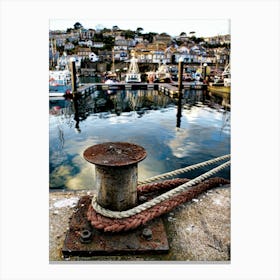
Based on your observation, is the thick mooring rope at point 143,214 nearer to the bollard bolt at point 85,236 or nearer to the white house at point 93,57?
the bollard bolt at point 85,236

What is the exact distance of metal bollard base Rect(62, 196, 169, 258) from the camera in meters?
1.96

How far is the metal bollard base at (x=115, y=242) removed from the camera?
77.0 inches

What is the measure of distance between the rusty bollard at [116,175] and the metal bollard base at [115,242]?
0.21 metres

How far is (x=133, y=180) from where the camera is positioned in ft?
7.06

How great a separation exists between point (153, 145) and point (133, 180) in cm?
315

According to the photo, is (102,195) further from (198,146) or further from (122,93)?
(122,93)

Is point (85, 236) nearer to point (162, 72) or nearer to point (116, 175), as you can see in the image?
point (116, 175)

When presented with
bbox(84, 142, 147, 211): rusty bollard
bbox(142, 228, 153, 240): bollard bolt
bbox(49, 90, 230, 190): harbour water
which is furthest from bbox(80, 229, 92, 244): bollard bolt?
bbox(49, 90, 230, 190): harbour water

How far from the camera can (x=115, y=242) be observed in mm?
2002

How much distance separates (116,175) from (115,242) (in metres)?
0.48

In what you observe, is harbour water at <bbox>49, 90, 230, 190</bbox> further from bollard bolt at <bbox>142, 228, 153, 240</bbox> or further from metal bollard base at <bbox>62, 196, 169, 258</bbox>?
bollard bolt at <bbox>142, 228, 153, 240</bbox>

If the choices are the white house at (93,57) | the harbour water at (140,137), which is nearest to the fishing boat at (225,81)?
the harbour water at (140,137)
